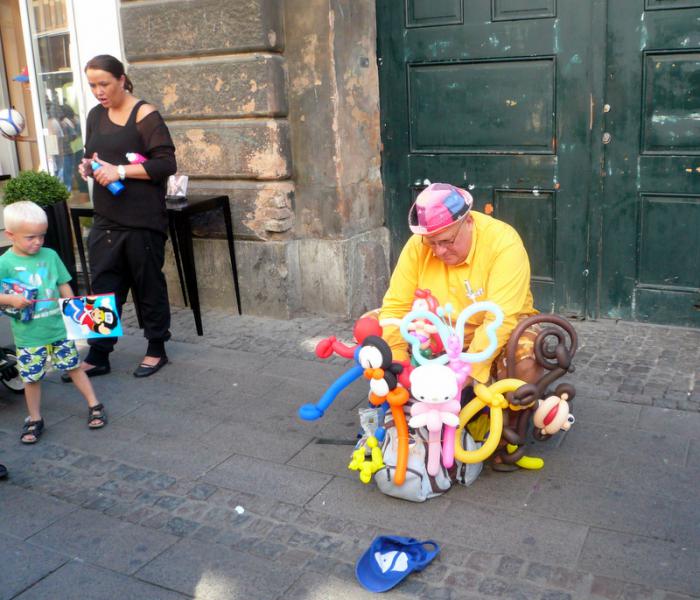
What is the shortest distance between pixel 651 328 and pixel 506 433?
8.16ft

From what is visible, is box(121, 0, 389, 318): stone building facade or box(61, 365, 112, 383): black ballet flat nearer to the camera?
box(61, 365, 112, 383): black ballet flat

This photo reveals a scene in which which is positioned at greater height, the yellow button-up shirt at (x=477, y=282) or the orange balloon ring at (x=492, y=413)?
the yellow button-up shirt at (x=477, y=282)

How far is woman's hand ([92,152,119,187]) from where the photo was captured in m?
5.01

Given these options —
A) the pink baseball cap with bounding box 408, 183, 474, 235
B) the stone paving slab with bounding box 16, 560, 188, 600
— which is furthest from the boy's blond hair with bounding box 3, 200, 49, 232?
the pink baseball cap with bounding box 408, 183, 474, 235

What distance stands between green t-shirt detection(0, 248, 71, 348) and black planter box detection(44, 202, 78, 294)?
1.72 m

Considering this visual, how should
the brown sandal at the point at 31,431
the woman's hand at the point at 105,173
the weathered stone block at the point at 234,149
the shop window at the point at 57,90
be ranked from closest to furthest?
the brown sandal at the point at 31,431 → the woman's hand at the point at 105,173 → the weathered stone block at the point at 234,149 → the shop window at the point at 57,90

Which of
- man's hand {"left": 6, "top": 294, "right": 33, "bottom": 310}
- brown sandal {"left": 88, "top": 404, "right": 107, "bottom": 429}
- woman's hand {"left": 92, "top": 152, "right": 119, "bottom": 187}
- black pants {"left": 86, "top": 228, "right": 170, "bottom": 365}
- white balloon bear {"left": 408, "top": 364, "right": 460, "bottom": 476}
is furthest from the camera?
black pants {"left": 86, "top": 228, "right": 170, "bottom": 365}

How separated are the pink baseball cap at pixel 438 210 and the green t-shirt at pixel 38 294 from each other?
2.04m

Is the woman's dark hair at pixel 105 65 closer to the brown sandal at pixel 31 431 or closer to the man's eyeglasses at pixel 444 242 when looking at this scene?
the brown sandal at pixel 31 431

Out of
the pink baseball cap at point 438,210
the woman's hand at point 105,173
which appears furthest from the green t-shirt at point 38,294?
the pink baseball cap at point 438,210

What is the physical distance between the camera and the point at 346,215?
618 cm

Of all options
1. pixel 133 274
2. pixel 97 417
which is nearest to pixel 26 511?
pixel 97 417

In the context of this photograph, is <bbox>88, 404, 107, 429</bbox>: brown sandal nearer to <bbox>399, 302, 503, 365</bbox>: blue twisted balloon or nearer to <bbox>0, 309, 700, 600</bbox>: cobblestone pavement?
<bbox>0, 309, 700, 600</bbox>: cobblestone pavement

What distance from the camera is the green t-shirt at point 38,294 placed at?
4.35 m
